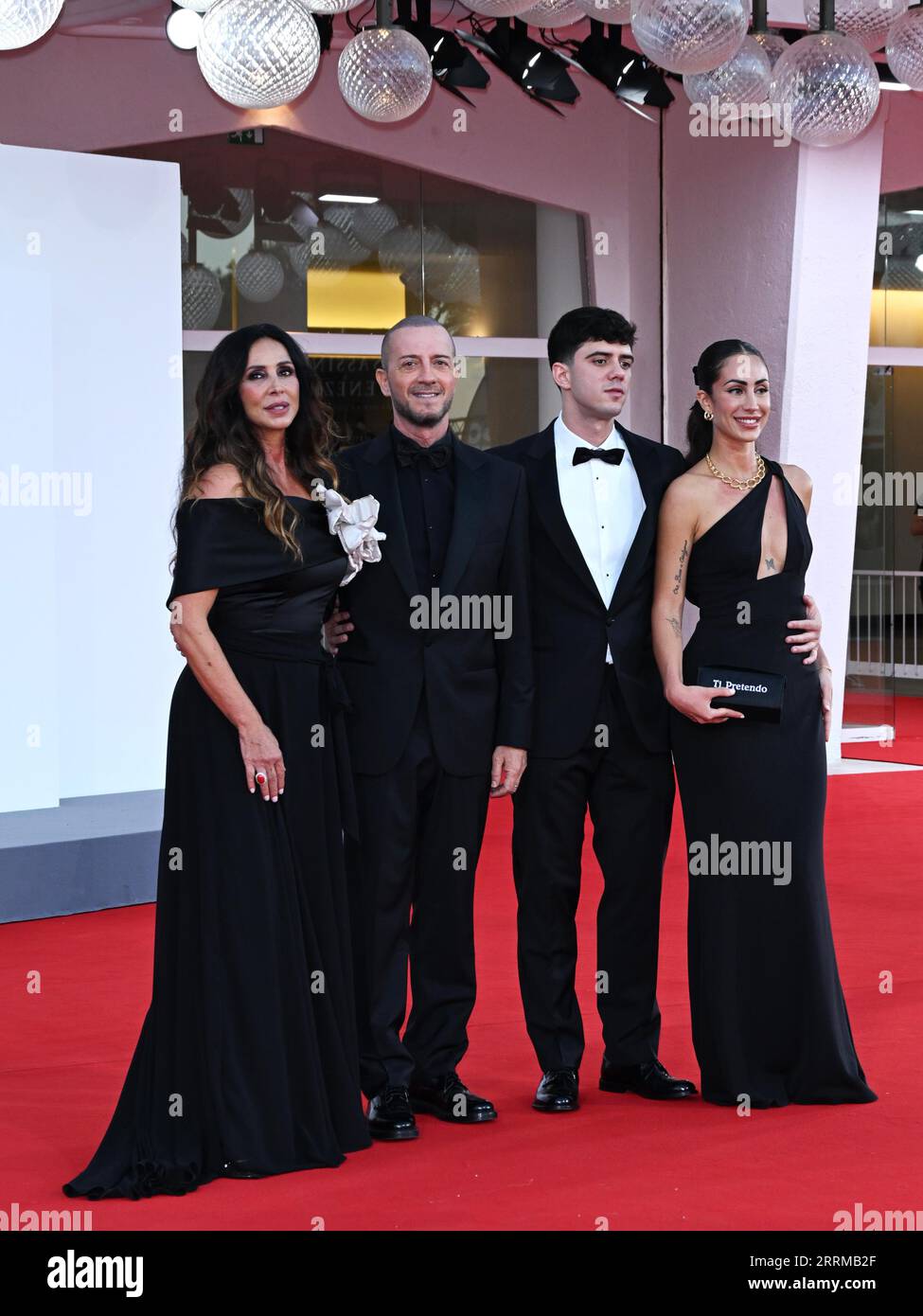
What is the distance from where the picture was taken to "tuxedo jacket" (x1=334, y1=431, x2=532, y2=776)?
3.61 meters

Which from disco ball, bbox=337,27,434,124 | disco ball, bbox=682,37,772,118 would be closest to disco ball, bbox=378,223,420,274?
disco ball, bbox=682,37,772,118

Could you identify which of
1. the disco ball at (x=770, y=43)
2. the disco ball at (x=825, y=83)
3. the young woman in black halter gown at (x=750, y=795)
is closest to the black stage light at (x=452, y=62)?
the disco ball at (x=770, y=43)

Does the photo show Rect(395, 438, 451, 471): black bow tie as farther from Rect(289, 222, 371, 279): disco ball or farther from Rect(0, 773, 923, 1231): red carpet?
Rect(289, 222, 371, 279): disco ball

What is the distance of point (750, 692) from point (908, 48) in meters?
2.37

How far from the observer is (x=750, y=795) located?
151 inches

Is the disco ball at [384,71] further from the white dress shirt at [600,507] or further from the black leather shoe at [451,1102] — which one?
the black leather shoe at [451,1102]

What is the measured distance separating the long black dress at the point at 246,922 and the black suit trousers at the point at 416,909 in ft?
0.54

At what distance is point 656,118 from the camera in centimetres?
1042

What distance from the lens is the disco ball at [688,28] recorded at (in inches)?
171

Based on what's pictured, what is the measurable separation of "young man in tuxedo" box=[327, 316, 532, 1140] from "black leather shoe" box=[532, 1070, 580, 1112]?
0.15 metres

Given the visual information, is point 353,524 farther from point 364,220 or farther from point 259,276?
point 364,220

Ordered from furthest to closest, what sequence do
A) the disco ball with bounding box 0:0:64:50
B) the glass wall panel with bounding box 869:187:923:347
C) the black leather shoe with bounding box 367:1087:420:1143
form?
the glass wall panel with bounding box 869:187:923:347
the disco ball with bounding box 0:0:64:50
the black leather shoe with bounding box 367:1087:420:1143

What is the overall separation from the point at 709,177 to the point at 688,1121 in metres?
7.28

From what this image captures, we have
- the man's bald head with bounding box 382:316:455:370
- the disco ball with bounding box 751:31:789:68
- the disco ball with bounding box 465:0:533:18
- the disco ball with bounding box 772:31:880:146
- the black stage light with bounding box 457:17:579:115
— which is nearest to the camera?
the man's bald head with bounding box 382:316:455:370
